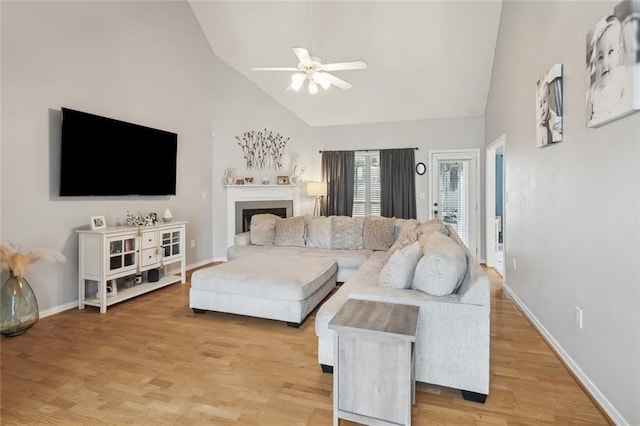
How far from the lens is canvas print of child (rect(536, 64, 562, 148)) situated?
2.49m

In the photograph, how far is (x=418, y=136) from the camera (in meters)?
6.38

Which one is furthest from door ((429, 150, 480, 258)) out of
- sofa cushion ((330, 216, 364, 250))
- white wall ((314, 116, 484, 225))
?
sofa cushion ((330, 216, 364, 250))

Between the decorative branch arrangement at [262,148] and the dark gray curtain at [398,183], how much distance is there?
79.4 inches

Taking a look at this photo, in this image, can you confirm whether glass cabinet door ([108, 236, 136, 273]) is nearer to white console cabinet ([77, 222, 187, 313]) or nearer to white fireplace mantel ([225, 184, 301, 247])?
white console cabinet ([77, 222, 187, 313])

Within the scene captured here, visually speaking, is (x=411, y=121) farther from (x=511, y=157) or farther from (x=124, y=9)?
(x=124, y=9)

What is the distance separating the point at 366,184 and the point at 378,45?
281 centimetres

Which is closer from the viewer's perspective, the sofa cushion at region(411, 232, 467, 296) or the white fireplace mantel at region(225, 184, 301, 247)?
the sofa cushion at region(411, 232, 467, 296)

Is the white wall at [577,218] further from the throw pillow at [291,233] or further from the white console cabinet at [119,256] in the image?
the white console cabinet at [119,256]

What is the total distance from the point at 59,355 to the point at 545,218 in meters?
3.98

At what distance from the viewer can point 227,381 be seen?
2.15 meters

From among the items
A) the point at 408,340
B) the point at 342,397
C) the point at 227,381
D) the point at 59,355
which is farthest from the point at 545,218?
the point at 59,355

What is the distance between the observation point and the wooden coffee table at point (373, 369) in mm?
1585

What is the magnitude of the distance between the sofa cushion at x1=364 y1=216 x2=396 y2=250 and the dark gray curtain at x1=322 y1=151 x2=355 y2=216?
2165 mm

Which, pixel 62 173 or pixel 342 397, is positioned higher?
pixel 62 173
